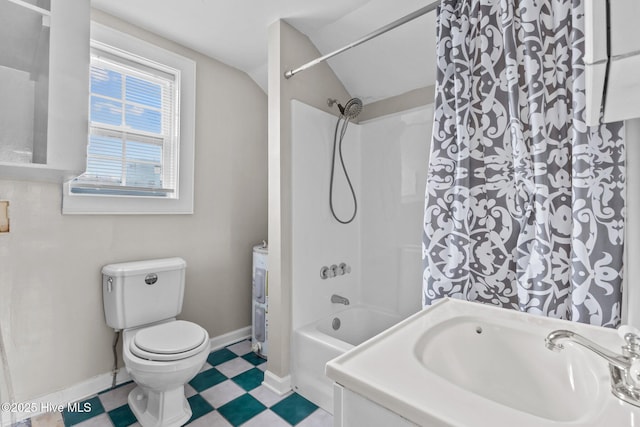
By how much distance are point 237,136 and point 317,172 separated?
875 millimetres

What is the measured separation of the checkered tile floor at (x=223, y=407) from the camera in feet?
5.14

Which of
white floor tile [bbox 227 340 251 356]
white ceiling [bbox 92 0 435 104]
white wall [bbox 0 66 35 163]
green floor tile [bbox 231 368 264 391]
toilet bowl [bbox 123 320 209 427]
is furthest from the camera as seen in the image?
white floor tile [bbox 227 340 251 356]

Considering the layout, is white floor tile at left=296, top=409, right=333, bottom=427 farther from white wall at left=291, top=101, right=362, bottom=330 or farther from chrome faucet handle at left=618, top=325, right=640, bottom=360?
chrome faucet handle at left=618, top=325, right=640, bottom=360

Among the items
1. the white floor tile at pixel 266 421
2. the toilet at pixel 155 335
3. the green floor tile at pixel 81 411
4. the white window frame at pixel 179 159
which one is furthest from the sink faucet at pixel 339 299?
the green floor tile at pixel 81 411

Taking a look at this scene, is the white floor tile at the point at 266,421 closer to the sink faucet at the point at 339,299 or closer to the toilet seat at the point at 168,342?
the toilet seat at the point at 168,342

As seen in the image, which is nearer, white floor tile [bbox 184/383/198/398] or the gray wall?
the gray wall

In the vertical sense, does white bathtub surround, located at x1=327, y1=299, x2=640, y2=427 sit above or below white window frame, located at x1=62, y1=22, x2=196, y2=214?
below

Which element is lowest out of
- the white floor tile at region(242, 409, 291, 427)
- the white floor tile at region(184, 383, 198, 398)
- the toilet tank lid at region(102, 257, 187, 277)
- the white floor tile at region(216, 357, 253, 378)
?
the white floor tile at region(242, 409, 291, 427)

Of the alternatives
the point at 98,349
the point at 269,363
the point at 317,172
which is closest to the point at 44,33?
the point at 317,172

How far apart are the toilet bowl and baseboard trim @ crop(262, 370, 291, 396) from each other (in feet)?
1.56

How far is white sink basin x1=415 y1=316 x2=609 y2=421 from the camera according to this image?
2.33 ft

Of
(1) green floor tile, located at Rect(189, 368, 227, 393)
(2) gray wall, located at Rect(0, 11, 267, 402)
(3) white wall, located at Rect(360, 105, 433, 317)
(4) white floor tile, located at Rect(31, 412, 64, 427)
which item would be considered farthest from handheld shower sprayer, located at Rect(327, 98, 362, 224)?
(4) white floor tile, located at Rect(31, 412, 64, 427)

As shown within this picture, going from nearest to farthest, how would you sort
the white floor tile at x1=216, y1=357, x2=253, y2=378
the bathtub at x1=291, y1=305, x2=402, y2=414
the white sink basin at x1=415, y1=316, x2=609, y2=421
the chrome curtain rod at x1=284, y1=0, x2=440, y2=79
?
the white sink basin at x1=415, y1=316, x2=609, y2=421, the chrome curtain rod at x1=284, y1=0, x2=440, y2=79, the bathtub at x1=291, y1=305, x2=402, y2=414, the white floor tile at x1=216, y1=357, x2=253, y2=378

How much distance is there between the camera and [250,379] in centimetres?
196
